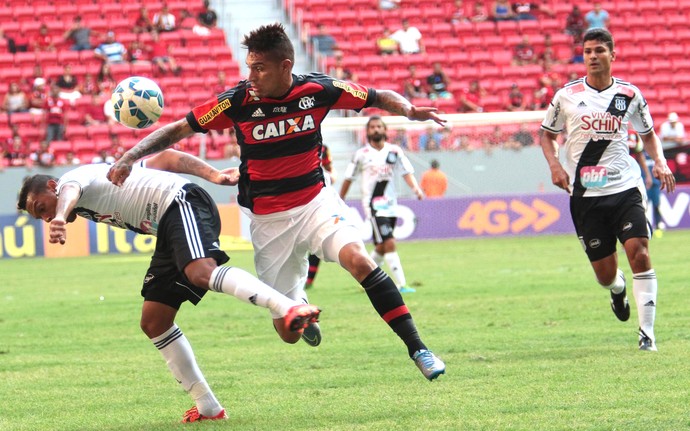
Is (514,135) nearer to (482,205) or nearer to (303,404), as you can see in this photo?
(482,205)

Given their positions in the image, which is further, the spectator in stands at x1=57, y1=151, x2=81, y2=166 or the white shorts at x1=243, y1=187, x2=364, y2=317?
the spectator in stands at x1=57, y1=151, x2=81, y2=166

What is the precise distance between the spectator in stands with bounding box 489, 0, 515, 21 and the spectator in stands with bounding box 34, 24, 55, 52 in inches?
504

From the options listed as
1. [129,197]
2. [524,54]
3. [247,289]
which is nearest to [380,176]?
[129,197]

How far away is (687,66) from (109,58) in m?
16.4

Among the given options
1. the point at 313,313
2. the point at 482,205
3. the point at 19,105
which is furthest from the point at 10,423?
the point at 19,105

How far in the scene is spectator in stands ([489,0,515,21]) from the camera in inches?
1309

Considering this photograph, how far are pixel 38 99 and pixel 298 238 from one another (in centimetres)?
2334

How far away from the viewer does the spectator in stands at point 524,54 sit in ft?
105

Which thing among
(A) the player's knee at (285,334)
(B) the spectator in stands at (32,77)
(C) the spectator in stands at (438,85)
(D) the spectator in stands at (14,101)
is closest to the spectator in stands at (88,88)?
(B) the spectator in stands at (32,77)

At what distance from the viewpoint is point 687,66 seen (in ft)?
107

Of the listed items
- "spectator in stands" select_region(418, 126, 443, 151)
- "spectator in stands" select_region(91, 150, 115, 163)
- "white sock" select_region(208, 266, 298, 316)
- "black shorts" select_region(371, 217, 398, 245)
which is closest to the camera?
"white sock" select_region(208, 266, 298, 316)

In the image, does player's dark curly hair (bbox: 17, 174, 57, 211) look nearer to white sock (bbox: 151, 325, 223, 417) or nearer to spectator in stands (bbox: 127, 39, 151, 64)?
white sock (bbox: 151, 325, 223, 417)

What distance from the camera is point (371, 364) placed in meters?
8.58

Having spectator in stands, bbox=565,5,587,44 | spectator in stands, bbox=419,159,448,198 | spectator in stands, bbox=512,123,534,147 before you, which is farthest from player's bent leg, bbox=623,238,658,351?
spectator in stands, bbox=565,5,587,44
